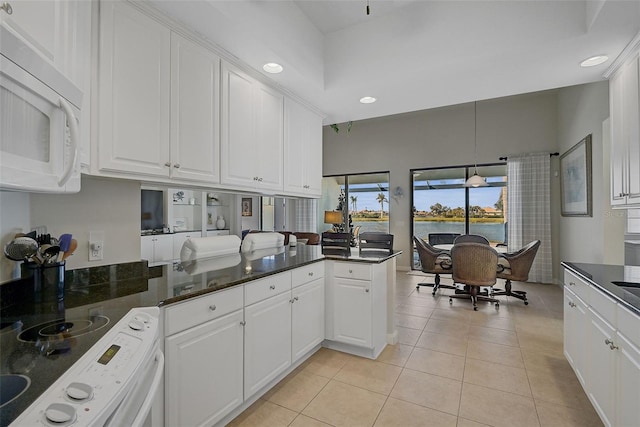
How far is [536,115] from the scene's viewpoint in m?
5.85

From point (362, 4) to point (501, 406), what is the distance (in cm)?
318

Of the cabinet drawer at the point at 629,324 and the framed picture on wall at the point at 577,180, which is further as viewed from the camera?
the framed picture on wall at the point at 577,180

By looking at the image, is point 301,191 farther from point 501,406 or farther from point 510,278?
point 510,278

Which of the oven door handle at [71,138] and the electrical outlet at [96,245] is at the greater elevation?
the oven door handle at [71,138]

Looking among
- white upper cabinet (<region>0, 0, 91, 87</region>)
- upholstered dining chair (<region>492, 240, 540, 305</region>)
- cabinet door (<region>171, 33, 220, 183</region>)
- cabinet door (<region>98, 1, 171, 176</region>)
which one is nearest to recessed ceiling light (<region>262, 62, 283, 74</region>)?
cabinet door (<region>171, 33, 220, 183</region>)

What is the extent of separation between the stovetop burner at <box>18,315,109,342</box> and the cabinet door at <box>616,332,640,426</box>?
2.25 meters

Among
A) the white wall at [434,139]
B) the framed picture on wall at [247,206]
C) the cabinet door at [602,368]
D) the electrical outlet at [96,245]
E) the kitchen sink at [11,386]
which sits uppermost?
the white wall at [434,139]

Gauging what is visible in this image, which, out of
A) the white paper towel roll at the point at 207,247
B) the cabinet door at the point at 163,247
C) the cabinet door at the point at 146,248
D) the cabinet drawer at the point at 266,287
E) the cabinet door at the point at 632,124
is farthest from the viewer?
the cabinet door at the point at 163,247

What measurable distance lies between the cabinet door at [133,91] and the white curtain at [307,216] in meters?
6.28

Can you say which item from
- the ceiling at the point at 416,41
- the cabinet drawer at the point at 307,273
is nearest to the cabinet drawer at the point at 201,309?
the cabinet drawer at the point at 307,273

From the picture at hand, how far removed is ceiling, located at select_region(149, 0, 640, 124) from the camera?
1949mm

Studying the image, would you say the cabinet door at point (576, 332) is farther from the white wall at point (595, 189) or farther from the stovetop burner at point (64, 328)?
the stovetop burner at point (64, 328)

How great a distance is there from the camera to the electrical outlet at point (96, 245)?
1.74m

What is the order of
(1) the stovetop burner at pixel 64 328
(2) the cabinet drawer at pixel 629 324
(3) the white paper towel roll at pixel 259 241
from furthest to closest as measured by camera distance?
1. (3) the white paper towel roll at pixel 259 241
2. (2) the cabinet drawer at pixel 629 324
3. (1) the stovetop burner at pixel 64 328
